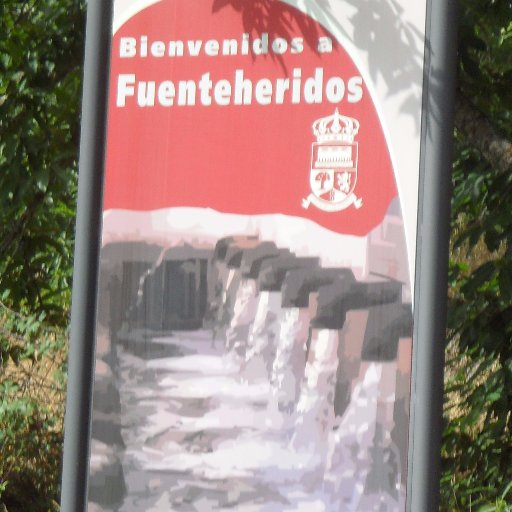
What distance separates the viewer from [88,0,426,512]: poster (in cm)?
263

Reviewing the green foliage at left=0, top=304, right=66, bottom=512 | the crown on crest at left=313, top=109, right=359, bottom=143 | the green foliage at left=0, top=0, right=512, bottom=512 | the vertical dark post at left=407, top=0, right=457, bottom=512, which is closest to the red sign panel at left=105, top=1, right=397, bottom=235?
the crown on crest at left=313, top=109, right=359, bottom=143

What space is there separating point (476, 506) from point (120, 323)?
2.21 metres

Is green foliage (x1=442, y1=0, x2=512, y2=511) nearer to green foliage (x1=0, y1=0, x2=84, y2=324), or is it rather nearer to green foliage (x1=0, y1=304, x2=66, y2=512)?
green foliage (x1=0, y1=0, x2=84, y2=324)

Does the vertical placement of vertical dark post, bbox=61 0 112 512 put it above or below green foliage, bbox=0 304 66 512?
above

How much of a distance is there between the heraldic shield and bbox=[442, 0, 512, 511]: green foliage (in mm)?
1251

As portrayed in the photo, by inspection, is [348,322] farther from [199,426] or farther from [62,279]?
[62,279]

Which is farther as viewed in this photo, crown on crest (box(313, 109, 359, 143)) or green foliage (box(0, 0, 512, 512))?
green foliage (box(0, 0, 512, 512))

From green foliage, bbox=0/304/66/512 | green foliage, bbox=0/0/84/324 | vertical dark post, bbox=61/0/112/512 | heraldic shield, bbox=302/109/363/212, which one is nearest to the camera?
heraldic shield, bbox=302/109/363/212

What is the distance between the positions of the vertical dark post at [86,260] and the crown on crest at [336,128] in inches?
25.0

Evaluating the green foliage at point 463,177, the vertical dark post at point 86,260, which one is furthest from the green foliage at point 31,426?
the vertical dark post at point 86,260

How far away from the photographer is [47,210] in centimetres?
481

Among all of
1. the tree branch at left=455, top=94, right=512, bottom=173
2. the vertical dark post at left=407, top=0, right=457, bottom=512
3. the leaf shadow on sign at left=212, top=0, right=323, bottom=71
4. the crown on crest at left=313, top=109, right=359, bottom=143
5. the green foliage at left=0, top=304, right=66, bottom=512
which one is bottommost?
the green foliage at left=0, top=304, right=66, bottom=512

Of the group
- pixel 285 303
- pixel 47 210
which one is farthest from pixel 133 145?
pixel 47 210

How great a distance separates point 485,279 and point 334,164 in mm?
1435
